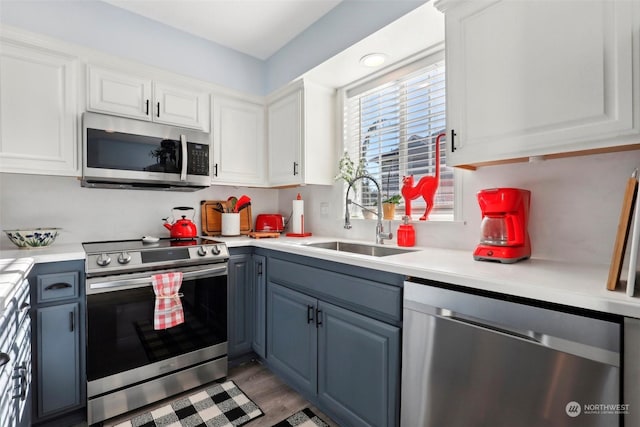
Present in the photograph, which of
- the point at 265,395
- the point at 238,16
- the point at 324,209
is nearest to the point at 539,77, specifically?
the point at 324,209

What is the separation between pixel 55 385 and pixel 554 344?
220cm

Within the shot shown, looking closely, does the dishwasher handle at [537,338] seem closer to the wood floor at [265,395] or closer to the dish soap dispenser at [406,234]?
the dish soap dispenser at [406,234]

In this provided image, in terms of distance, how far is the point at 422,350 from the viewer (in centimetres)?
119

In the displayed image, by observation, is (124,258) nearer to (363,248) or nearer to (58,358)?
(58,358)

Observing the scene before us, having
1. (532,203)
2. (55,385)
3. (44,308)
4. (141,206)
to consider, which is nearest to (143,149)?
(141,206)

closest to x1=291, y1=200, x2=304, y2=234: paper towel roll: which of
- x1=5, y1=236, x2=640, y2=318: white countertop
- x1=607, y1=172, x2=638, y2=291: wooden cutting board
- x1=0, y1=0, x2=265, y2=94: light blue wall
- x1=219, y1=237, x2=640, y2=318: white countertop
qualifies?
x1=5, y1=236, x2=640, y2=318: white countertop

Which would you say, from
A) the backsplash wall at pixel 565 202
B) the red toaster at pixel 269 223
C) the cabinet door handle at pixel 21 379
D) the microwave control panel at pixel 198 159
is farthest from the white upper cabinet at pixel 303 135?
the cabinet door handle at pixel 21 379

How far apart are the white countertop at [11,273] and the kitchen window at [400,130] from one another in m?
Result: 1.85

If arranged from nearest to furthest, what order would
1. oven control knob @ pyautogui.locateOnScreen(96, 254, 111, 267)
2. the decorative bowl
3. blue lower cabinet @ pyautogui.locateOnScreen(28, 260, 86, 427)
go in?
1. blue lower cabinet @ pyautogui.locateOnScreen(28, 260, 86, 427)
2. oven control knob @ pyautogui.locateOnScreen(96, 254, 111, 267)
3. the decorative bowl

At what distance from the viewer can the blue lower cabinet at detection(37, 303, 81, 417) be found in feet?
5.04

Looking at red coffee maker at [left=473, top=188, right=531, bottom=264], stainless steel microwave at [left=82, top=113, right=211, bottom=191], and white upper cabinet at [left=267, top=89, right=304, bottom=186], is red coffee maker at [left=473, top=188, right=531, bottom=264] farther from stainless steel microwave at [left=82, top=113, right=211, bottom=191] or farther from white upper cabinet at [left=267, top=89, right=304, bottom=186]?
stainless steel microwave at [left=82, top=113, right=211, bottom=191]

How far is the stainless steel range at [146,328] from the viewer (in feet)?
5.39

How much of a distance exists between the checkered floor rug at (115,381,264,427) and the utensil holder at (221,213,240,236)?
3.72ft

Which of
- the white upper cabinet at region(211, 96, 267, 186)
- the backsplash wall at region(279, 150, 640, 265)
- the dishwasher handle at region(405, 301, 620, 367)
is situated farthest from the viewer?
the white upper cabinet at region(211, 96, 267, 186)
